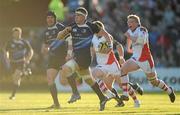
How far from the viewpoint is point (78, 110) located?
2262cm

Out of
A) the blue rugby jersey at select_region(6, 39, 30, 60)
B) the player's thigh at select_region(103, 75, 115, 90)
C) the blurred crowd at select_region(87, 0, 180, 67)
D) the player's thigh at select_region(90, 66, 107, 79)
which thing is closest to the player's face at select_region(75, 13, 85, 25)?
the player's thigh at select_region(90, 66, 107, 79)

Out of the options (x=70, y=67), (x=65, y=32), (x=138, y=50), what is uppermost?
(x=65, y=32)

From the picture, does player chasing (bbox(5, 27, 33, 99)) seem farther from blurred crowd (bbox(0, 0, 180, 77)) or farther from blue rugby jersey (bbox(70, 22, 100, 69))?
blue rugby jersey (bbox(70, 22, 100, 69))

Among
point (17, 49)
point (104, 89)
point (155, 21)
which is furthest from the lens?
point (155, 21)

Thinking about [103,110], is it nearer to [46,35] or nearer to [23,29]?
[46,35]

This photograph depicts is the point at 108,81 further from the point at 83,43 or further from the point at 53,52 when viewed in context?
the point at 83,43

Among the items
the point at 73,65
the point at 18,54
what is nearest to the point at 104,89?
the point at 73,65

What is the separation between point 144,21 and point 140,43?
16207 mm

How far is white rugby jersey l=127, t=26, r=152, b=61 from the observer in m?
23.8

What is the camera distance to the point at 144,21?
131 feet

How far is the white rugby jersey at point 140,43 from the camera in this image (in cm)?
2378

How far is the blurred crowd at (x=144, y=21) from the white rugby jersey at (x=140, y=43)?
13706 mm

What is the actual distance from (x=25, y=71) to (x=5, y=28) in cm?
728

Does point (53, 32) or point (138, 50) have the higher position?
point (53, 32)
